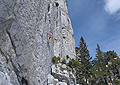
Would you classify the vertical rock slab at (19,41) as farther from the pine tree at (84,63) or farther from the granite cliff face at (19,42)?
the pine tree at (84,63)

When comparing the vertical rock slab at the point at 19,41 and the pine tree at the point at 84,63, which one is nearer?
the vertical rock slab at the point at 19,41

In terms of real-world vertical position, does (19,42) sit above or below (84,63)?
below

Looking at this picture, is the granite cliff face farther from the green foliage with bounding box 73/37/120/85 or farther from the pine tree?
the pine tree

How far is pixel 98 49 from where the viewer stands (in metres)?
47.4

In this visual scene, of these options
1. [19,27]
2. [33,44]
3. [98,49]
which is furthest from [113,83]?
[19,27]

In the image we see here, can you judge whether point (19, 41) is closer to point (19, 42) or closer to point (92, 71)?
point (19, 42)

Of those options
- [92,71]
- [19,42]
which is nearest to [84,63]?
[92,71]

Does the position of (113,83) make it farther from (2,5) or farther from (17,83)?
(2,5)

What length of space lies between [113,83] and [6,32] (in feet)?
95.9

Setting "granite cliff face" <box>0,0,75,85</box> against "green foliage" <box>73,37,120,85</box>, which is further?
"green foliage" <box>73,37,120,85</box>

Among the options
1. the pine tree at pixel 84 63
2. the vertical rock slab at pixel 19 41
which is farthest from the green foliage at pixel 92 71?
the vertical rock slab at pixel 19 41

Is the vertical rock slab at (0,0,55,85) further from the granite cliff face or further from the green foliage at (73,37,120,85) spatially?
the green foliage at (73,37,120,85)

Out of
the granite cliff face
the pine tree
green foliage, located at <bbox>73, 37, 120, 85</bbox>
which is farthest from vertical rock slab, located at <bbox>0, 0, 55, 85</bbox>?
the pine tree

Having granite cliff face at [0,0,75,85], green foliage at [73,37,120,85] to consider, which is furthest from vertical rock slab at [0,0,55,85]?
green foliage at [73,37,120,85]
